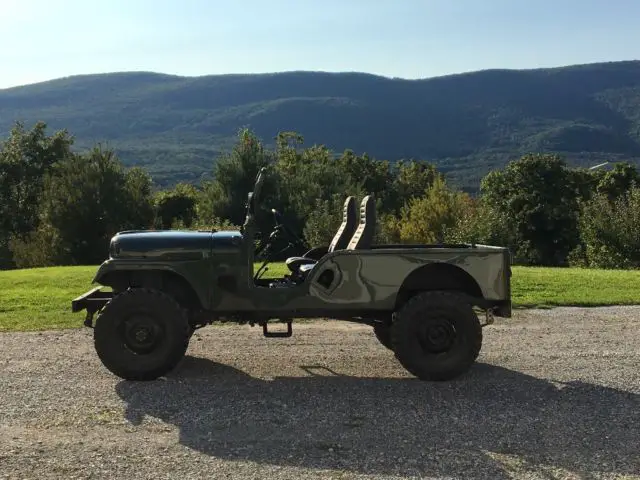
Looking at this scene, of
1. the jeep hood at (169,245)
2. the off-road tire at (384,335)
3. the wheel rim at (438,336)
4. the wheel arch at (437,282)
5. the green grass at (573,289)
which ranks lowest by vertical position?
the green grass at (573,289)

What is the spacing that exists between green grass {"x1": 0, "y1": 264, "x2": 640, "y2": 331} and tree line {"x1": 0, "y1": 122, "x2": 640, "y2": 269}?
508 cm

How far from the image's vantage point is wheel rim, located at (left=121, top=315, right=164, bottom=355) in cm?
654

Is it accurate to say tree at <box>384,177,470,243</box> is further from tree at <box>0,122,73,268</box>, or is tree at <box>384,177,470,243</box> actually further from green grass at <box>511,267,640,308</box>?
tree at <box>0,122,73,268</box>

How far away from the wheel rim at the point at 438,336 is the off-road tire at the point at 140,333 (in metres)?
2.41

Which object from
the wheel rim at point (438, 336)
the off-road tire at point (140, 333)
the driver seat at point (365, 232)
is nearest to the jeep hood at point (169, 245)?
the off-road tire at point (140, 333)

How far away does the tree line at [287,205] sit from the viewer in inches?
1059

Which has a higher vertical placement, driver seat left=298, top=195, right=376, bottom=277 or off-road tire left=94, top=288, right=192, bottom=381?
driver seat left=298, top=195, right=376, bottom=277

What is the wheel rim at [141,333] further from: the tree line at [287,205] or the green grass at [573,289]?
the tree line at [287,205]

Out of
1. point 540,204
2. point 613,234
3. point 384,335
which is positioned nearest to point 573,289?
point 384,335

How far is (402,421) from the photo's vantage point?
5.47 metres

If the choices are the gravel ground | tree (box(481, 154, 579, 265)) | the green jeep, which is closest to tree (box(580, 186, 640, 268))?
tree (box(481, 154, 579, 265))

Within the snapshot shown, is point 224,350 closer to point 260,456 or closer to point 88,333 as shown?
point 88,333

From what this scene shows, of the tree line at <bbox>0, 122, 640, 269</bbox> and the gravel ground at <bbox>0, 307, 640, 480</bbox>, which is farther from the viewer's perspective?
the tree line at <bbox>0, 122, 640, 269</bbox>

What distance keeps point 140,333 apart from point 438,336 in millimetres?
3007
